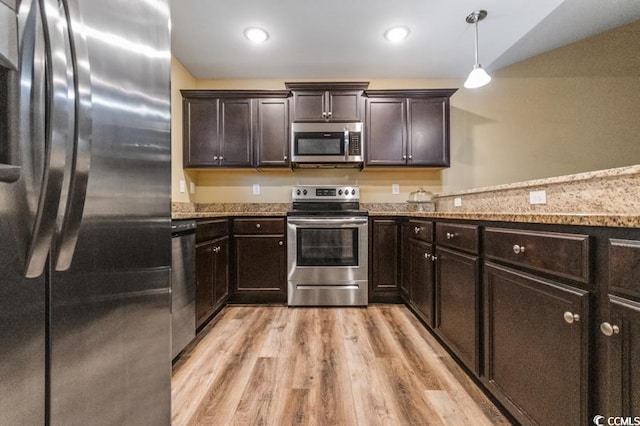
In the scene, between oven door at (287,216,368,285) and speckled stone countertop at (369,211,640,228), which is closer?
speckled stone countertop at (369,211,640,228)

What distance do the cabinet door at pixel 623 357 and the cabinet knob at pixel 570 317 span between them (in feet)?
0.24

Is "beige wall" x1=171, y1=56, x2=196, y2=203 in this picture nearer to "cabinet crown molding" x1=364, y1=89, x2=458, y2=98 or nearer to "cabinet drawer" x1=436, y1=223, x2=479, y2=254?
"cabinet crown molding" x1=364, y1=89, x2=458, y2=98

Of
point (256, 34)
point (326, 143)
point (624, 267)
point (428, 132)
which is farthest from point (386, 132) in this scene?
point (624, 267)

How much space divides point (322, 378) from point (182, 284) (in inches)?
38.0

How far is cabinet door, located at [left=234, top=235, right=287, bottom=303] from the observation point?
277 centimetres

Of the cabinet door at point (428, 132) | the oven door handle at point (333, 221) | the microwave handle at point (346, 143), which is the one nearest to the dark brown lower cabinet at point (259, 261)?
the oven door handle at point (333, 221)

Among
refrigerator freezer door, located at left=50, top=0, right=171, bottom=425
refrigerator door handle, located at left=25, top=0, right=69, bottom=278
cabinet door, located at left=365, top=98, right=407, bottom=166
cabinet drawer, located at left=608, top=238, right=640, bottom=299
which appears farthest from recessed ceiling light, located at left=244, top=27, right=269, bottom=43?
cabinet drawer, located at left=608, top=238, right=640, bottom=299

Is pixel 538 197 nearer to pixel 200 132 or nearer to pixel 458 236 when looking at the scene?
pixel 458 236

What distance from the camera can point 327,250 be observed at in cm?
276

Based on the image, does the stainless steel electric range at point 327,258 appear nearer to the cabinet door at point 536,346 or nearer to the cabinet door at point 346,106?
the cabinet door at point 346,106

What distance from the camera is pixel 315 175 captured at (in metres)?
3.34

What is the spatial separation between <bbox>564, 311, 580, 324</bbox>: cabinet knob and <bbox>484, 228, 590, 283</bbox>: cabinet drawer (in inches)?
4.2

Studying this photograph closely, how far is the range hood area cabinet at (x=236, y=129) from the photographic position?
9.91 feet

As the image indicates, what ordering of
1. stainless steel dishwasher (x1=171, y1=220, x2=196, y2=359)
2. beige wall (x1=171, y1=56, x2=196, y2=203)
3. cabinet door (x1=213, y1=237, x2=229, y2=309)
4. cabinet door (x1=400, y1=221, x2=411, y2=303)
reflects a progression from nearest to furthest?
stainless steel dishwasher (x1=171, y1=220, x2=196, y2=359), cabinet door (x1=213, y1=237, x2=229, y2=309), cabinet door (x1=400, y1=221, x2=411, y2=303), beige wall (x1=171, y1=56, x2=196, y2=203)
